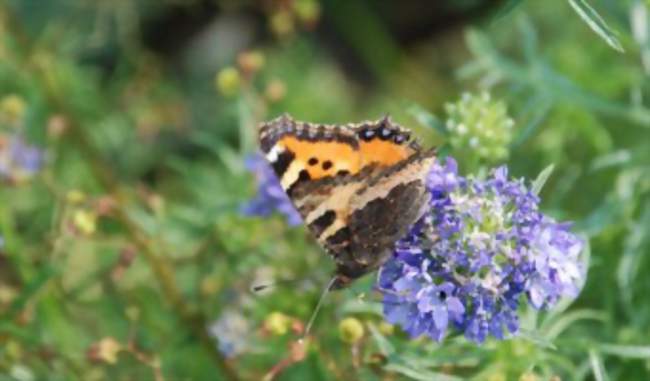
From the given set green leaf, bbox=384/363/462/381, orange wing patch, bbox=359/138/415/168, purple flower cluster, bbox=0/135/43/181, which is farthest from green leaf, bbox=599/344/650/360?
purple flower cluster, bbox=0/135/43/181

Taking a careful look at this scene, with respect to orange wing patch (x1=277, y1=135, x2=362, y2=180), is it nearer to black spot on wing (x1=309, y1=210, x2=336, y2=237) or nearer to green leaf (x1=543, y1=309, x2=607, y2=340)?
black spot on wing (x1=309, y1=210, x2=336, y2=237)

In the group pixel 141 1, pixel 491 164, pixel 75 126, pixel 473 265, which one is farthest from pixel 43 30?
pixel 473 265

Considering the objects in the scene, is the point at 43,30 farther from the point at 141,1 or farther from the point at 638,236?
the point at 638,236

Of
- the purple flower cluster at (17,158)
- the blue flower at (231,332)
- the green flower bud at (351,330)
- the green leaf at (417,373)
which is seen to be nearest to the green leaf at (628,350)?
the green leaf at (417,373)

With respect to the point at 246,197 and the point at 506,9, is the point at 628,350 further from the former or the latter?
the point at 246,197

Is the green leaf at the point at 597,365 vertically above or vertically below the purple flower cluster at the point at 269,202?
below

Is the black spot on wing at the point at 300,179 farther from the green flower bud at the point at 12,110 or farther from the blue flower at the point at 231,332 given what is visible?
the green flower bud at the point at 12,110

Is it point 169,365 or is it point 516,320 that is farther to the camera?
point 169,365
